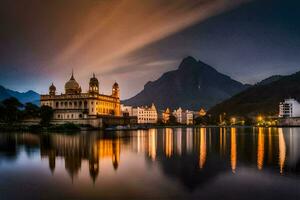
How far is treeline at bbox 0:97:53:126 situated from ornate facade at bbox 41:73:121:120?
336 inches

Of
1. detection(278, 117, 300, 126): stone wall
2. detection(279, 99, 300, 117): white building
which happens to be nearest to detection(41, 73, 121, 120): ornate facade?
detection(278, 117, 300, 126): stone wall

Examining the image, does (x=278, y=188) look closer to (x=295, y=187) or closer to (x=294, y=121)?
(x=295, y=187)

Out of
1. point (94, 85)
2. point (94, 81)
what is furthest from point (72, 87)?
point (94, 81)

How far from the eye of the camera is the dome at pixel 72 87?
5205 inches

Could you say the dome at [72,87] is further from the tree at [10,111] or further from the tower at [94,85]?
the tree at [10,111]

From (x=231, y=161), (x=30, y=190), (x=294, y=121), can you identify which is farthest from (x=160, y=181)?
(x=294, y=121)

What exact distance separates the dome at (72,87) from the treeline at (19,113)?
24340 mm

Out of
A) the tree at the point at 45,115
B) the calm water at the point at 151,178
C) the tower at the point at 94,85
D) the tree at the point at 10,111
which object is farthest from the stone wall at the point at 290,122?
the calm water at the point at 151,178

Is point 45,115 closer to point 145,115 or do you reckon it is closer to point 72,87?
point 72,87

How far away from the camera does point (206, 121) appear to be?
194 m

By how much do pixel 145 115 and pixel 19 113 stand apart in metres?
78.5

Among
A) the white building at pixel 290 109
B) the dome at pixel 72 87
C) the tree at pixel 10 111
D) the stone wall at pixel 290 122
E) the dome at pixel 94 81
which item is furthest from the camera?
the white building at pixel 290 109

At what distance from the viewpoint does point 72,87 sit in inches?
5261

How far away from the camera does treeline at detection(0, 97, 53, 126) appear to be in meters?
103
